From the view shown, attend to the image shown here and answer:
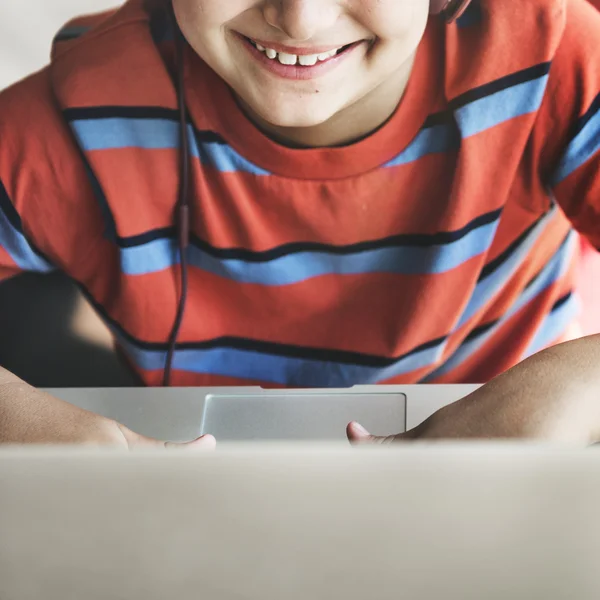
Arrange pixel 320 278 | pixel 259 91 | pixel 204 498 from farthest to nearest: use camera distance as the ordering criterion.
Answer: pixel 320 278 → pixel 259 91 → pixel 204 498

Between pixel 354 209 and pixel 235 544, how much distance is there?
34 centimetres

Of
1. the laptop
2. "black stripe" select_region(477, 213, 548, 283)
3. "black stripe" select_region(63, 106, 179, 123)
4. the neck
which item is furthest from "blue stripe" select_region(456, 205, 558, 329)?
the laptop

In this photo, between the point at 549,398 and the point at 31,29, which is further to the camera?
the point at 31,29

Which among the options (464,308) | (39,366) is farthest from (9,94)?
(464,308)

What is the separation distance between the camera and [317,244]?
479mm

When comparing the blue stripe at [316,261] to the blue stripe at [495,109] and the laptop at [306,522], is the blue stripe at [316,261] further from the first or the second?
the laptop at [306,522]

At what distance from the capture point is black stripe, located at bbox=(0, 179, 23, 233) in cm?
44

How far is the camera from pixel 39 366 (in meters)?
0.55

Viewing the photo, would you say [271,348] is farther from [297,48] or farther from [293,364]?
[297,48]

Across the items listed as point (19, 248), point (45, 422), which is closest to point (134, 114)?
point (19, 248)

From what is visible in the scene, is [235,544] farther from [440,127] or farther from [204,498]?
[440,127]

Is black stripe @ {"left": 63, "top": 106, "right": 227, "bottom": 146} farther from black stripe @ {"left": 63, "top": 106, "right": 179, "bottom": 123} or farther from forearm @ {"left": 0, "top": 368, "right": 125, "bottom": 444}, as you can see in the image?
forearm @ {"left": 0, "top": 368, "right": 125, "bottom": 444}

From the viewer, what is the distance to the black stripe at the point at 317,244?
466 millimetres

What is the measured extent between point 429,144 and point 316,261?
0.34 ft
